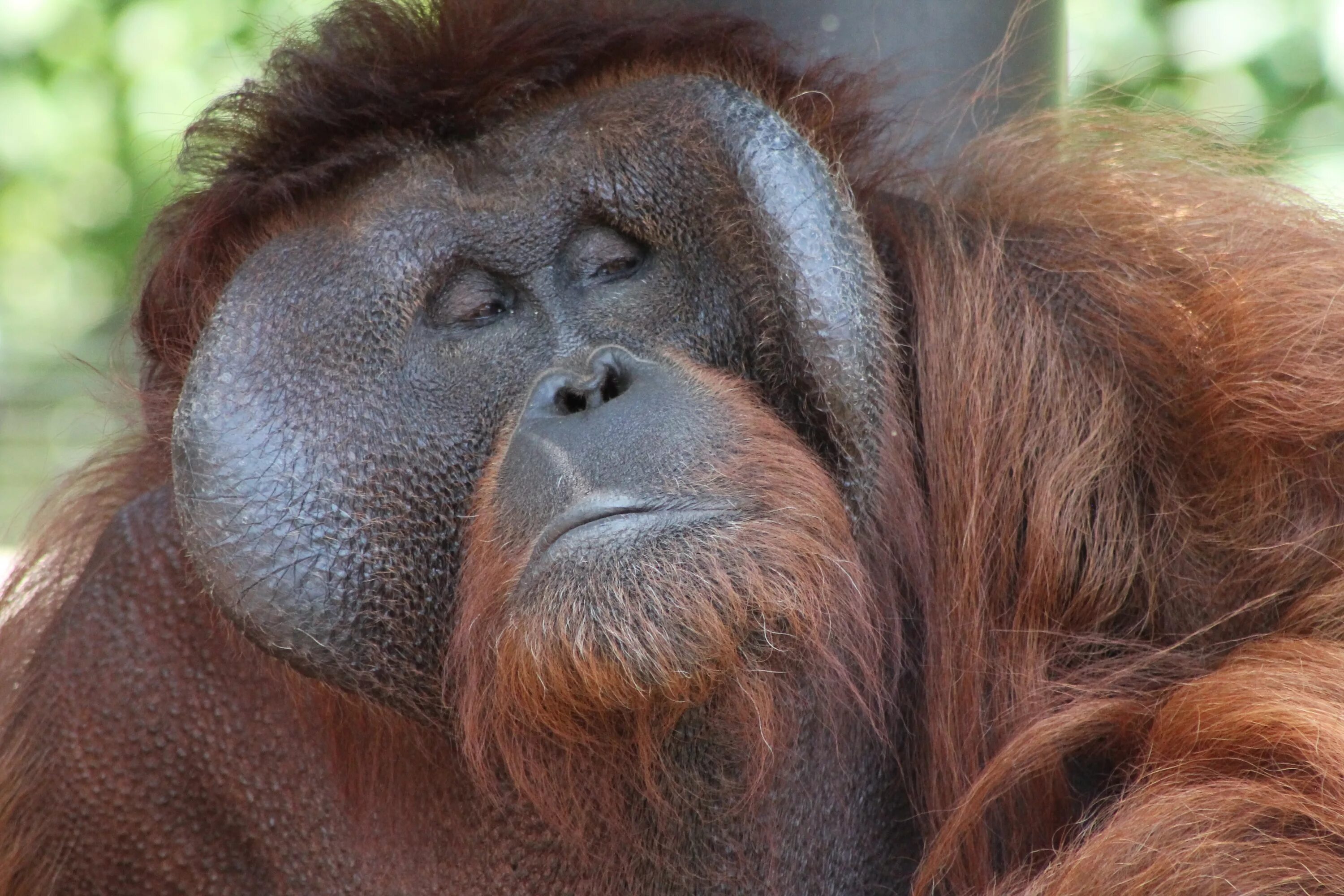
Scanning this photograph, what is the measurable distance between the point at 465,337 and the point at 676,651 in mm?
552

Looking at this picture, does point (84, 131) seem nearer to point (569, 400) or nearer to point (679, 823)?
point (569, 400)

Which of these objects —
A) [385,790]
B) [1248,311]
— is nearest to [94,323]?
[385,790]

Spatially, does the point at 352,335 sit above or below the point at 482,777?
above

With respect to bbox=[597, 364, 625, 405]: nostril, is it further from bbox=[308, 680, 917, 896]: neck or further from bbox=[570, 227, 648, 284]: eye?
bbox=[308, 680, 917, 896]: neck

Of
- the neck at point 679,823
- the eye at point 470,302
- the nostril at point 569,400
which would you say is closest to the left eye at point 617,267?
the eye at point 470,302

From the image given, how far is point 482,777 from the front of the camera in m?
2.00

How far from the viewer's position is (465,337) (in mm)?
2035

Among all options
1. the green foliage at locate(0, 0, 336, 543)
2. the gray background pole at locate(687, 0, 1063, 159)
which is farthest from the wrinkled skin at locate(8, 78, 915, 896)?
the green foliage at locate(0, 0, 336, 543)

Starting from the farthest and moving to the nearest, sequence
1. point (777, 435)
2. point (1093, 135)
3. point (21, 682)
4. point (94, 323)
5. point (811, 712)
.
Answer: point (94, 323) → point (21, 682) → point (1093, 135) → point (811, 712) → point (777, 435)

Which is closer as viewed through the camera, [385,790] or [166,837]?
[385,790]

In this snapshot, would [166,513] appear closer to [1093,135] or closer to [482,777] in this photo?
[482,777]

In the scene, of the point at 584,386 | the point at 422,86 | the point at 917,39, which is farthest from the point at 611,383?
the point at 917,39

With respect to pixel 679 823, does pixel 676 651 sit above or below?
above

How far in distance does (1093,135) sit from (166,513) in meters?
1.56
